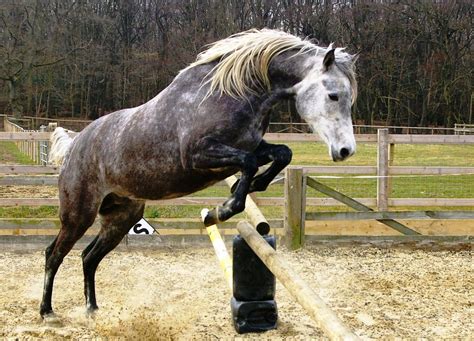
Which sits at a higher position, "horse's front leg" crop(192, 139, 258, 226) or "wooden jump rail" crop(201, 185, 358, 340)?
"horse's front leg" crop(192, 139, 258, 226)

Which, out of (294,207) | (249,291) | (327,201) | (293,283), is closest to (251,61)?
(293,283)

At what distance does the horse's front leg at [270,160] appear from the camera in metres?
3.13

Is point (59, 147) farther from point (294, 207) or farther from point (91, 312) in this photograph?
point (294, 207)

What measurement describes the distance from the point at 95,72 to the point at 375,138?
28.7 metres

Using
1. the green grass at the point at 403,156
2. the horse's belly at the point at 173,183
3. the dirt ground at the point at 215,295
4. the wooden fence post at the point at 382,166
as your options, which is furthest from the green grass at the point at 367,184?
the horse's belly at the point at 173,183

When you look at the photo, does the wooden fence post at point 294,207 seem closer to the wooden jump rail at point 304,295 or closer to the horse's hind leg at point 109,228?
the horse's hind leg at point 109,228

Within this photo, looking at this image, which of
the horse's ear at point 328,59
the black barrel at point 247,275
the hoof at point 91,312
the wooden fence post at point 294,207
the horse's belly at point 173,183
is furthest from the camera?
the wooden fence post at point 294,207

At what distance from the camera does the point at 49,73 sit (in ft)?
106

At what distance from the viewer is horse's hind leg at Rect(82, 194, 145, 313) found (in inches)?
167

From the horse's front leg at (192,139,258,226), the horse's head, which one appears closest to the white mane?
the horse's head

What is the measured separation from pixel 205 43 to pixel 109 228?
2766 centimetres

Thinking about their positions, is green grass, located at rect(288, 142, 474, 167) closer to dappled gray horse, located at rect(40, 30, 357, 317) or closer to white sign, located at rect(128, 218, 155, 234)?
white sign, located at rect(128, 218, 155, 234)

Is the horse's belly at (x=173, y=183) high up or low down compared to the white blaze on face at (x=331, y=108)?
Answer: down

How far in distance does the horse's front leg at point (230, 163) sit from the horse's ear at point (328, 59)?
0.59m
